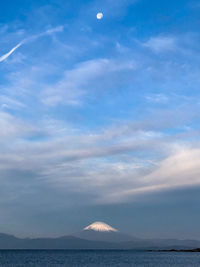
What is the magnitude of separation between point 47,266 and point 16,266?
1000 cm

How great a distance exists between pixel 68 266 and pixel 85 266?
6.39 meters

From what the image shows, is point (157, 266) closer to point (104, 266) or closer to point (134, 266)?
point (134, 266)

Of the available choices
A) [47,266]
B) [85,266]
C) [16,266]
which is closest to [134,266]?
[85,266]

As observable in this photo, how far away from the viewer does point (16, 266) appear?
111 metres

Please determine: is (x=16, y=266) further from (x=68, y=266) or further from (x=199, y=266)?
(x=199, y=266)

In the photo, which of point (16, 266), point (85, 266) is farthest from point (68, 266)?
point (16, 266)

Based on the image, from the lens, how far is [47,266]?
112562 millimetres

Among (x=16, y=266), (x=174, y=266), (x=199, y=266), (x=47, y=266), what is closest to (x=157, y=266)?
(x=174, y=266)

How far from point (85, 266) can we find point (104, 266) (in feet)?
20.3

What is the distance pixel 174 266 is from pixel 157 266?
5612mm

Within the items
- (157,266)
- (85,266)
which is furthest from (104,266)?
(157,266)

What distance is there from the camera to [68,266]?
4375 inches

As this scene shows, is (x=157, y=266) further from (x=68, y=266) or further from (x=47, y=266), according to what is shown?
(x=47, y=266)

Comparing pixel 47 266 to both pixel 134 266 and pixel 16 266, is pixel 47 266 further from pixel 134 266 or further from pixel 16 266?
pixel 134 266
